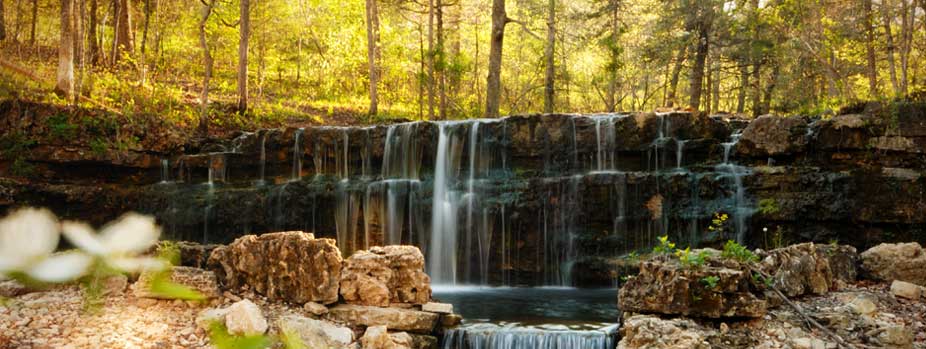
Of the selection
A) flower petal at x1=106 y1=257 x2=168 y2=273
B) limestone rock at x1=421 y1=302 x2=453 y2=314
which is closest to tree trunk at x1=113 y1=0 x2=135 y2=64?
limestone rock at x1=421 y1=302 x2=453 y2=314

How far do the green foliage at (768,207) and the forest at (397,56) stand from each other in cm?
299

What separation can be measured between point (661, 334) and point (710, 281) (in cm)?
78

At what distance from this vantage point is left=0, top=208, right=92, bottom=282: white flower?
973 millimetres

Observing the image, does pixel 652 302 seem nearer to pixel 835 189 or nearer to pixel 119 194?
pixel 835 189

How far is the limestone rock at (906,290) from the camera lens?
7551 mm

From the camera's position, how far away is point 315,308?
7.59 meters

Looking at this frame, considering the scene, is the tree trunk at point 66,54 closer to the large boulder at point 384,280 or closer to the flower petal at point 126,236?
the large boulder at point 384,280

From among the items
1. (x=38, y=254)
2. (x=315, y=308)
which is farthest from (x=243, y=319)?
(x=38, y=254)

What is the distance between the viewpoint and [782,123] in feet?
42.9

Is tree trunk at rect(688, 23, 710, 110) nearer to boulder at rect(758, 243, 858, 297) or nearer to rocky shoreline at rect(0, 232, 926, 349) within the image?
rocky shoreline at rect(0, 232, 926, 349)

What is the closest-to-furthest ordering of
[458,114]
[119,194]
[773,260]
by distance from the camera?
[773,260] < [119,194] < [458,114]

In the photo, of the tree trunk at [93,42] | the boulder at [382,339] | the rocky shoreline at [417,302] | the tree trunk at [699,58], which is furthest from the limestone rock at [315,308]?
the tree trunk at [93,42]

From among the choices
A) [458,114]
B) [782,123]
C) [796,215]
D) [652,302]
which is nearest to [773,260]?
[652,302]

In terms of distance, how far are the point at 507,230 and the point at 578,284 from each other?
183cm
